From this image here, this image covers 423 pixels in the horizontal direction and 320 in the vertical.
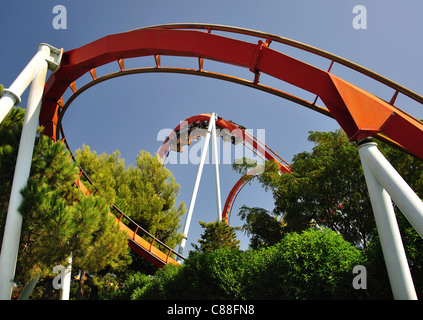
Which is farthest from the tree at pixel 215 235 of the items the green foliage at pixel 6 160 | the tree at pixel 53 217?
the green foliage at pixel 6 160

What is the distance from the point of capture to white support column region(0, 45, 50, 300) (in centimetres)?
489

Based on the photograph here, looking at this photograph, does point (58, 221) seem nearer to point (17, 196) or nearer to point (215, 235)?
point (17, 196)

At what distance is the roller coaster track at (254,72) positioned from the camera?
16.1 feet

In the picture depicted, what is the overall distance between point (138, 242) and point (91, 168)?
4521 millimetres

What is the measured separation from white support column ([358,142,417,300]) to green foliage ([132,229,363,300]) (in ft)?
3.66

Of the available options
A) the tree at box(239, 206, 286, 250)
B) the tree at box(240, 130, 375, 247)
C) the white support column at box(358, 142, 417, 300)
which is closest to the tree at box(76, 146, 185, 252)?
the tree at box(239, 206, 286, 250)

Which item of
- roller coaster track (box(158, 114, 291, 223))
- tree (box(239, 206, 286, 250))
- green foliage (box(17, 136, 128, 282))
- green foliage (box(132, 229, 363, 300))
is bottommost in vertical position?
green foliage (box(132, 229, 363, 300))

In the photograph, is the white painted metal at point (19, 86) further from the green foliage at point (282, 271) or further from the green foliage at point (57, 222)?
the green foliage at point (282, 271)

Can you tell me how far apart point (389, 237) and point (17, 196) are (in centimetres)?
613

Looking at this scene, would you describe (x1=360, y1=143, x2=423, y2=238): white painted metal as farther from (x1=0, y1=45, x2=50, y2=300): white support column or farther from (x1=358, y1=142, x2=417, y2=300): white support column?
(x1=0, y1=45, x2=50, y2=300): white support column

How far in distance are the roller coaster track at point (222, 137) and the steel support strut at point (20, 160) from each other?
42.9ft

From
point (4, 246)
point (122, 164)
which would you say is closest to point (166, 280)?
point (4, 246)
